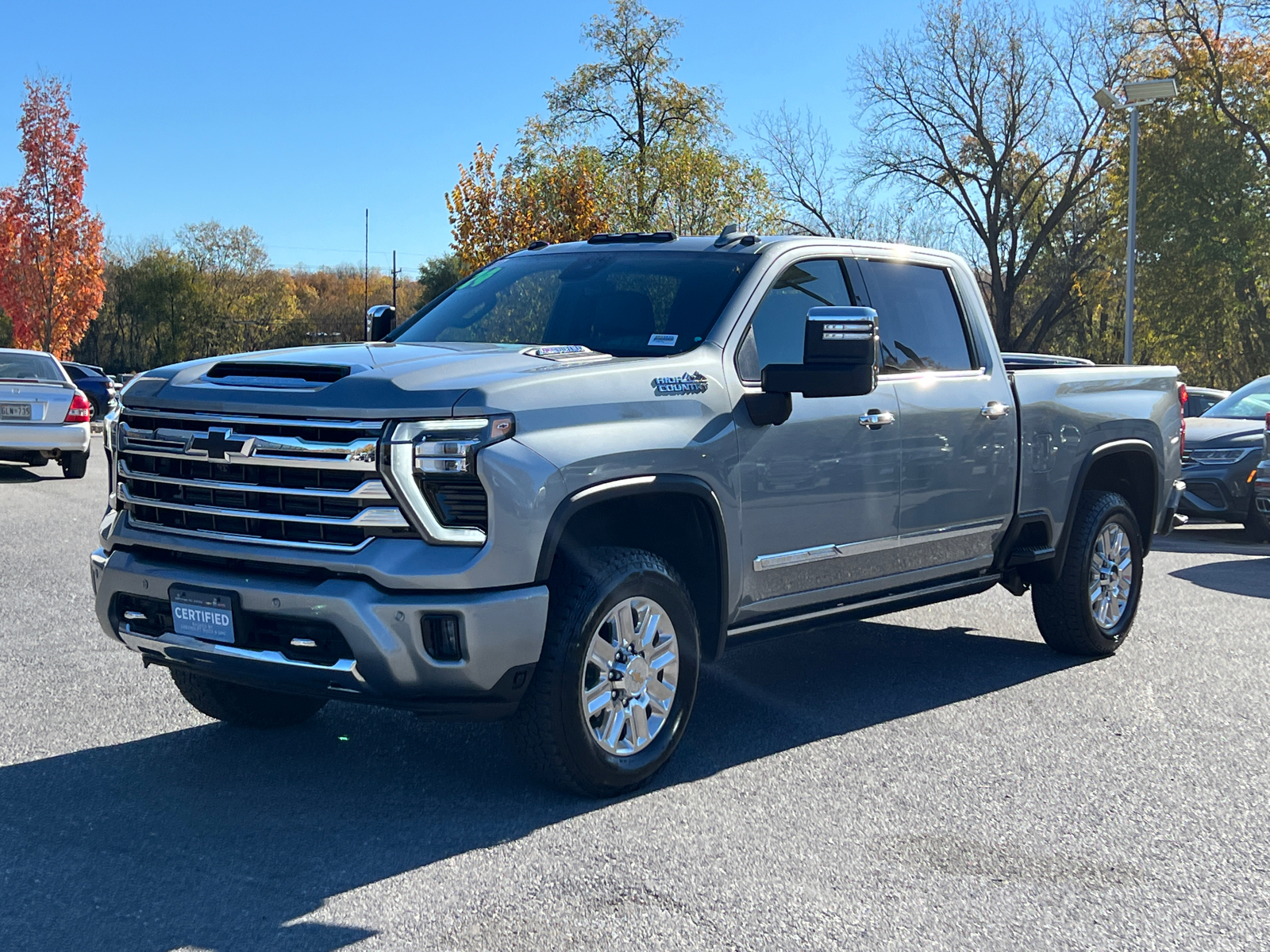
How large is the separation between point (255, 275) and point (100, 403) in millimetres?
59967

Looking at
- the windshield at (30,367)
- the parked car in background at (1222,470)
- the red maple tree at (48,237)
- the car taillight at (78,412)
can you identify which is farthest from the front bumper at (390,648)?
the red maple tree at (48,237)

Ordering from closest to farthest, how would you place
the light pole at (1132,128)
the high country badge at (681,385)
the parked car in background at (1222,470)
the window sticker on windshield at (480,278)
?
the high country badge at (681,385) < the window sticker on windshield at (480,278) < the parked car in background at (1222,470) < the light pole at (1132,128)

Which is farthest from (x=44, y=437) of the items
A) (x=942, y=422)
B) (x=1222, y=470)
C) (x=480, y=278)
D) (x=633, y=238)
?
(x=942, y=422)

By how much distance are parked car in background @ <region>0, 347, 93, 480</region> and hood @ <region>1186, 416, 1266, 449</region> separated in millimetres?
13557

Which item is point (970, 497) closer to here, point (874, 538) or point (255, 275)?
point (874, 538)

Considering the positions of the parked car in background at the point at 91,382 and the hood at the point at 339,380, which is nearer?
the hood at the point at 339,380

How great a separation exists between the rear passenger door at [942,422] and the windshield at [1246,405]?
9.43 m

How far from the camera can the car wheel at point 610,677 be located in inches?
179

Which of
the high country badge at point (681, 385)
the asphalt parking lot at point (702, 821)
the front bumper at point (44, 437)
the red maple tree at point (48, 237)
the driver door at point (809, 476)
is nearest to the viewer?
the asphalt parking lot at point (702, 821)

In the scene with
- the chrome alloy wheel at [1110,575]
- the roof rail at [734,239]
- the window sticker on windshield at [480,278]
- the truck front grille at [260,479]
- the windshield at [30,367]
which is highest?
the roof rail at [734,239]

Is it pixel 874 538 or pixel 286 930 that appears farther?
pixel 874 538

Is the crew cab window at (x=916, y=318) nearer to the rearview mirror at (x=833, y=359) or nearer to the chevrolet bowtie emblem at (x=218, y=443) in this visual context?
the rearview mirror at (x=833, y=359)

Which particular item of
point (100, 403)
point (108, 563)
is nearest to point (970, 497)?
point (108, 563)

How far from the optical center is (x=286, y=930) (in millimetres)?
3613
